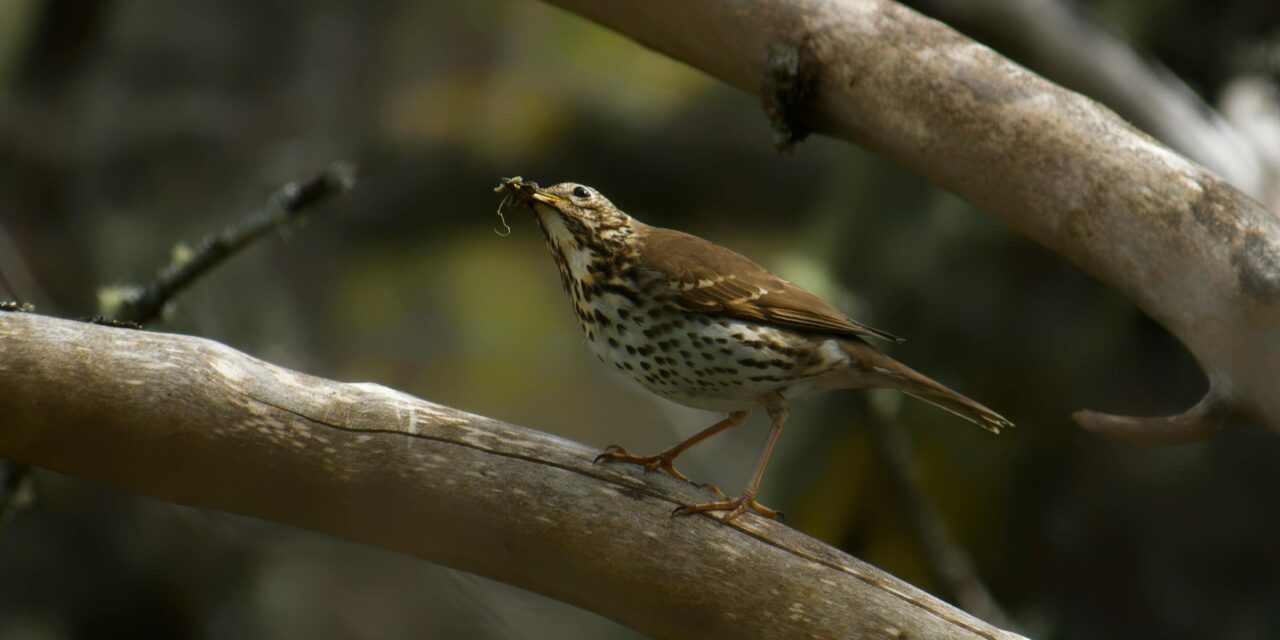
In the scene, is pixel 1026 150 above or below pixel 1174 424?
above

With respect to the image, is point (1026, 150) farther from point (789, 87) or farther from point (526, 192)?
point (526, 192)

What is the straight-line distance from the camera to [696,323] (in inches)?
145

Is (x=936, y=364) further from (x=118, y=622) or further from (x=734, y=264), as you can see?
(x=118, y=622)

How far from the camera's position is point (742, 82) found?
4.13 m

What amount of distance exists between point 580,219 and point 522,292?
732 cm

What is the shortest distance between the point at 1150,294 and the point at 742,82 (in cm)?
146

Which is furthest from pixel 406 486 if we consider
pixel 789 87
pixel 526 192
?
pixel 789 87

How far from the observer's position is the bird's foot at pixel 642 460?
11.3 ft

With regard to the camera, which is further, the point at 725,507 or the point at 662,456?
the point at 662,456

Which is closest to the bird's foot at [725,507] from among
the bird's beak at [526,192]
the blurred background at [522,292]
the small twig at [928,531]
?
the bird's beak at [526,192]

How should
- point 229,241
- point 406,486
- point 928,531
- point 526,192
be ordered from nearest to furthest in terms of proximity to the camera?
point 406,486, point 526,192, point 229,241, point 928,531

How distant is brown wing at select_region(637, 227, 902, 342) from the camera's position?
12.1 ft

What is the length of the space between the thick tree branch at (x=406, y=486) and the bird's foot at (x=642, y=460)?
0.16m

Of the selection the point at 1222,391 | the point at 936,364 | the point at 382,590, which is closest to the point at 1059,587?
the point at 936,364
